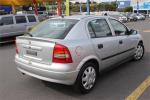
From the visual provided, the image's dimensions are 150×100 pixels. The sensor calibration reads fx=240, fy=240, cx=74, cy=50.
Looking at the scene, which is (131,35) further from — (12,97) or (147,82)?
(12,97)

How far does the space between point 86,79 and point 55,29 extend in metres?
1.26

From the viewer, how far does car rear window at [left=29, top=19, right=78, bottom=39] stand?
4898 mm

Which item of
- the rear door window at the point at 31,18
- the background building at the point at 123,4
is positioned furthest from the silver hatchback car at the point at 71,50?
the background building at the point at 123,4

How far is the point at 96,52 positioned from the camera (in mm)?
5137

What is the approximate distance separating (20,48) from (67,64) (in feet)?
4.36

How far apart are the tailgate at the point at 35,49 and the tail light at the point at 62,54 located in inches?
4.0

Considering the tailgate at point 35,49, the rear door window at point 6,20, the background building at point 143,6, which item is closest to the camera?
the tailgate at point 35,49

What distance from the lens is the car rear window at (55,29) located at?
16.1 ft

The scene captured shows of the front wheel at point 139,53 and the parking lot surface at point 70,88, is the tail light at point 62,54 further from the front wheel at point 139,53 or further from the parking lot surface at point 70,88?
the front wheel at point 139,53

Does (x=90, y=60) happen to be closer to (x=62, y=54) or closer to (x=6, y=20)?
(x=62, y=54)

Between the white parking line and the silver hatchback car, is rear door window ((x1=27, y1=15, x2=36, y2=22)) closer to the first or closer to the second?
the silver hatchback car

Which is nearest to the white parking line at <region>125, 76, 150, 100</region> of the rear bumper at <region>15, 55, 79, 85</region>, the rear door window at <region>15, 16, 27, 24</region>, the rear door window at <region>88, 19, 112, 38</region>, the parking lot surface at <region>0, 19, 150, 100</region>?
the parking lot surface at <region>0, 19, 150, 100</region>

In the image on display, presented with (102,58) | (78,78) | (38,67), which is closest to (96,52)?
(102,58)

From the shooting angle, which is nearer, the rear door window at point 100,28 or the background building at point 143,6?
the rear door window at point 100,28
